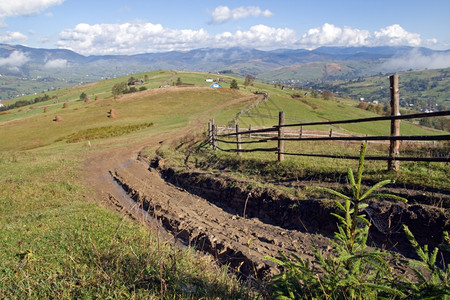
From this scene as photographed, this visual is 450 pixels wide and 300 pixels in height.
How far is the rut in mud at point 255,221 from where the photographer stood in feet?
19.0

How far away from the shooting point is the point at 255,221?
7824mm

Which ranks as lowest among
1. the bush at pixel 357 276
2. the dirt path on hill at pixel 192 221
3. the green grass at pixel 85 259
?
the dirt path on hill at pixel 192 221

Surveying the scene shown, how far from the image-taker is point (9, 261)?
15.7 feet

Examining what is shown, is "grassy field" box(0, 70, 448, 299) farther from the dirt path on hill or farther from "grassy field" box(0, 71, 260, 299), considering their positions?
the dirt path on hill

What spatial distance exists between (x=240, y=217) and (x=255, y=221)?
0.56 m

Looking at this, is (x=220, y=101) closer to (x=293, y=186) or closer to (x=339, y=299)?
(x=293, y=186)

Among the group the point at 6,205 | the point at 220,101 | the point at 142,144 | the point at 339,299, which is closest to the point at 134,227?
the point at 339,299

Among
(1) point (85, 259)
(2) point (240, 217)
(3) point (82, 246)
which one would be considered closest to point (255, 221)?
(2) point (240, 217)

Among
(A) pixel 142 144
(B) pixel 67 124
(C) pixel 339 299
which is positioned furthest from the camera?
(B) pixel 67 124

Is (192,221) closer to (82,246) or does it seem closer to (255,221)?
(255,221)

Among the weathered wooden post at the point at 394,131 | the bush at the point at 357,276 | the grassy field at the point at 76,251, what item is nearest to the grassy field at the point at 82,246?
the grassy field at the point at 76,251

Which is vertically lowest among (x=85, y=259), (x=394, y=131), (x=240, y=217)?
(x=240, y=217)

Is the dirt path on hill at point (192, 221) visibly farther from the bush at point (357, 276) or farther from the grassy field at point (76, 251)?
the bush at point (357, 276)

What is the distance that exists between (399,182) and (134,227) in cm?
660
